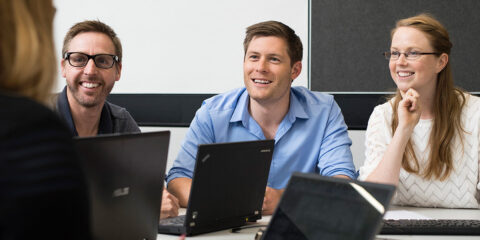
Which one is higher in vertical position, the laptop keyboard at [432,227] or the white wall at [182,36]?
the white wall at [182,36]

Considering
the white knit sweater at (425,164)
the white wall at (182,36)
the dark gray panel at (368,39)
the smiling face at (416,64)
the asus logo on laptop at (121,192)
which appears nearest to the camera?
the asus logo on laptop at (121,192)

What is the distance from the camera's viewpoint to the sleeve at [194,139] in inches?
94.8

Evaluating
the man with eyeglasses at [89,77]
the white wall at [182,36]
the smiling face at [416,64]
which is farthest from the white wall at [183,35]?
the man with eyeglasses at [89,77]

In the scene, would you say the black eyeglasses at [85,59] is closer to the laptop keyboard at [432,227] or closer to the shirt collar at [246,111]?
the shirt collar at [246,111]

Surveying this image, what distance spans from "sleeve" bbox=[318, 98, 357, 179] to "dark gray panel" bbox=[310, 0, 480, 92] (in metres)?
0.97

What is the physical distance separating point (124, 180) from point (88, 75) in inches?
43.4

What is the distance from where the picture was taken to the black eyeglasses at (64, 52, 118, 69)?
237cm

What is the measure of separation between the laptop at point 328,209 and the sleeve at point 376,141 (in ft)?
3.61

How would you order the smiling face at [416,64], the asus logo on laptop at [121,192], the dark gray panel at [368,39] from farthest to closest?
the dark gray panel at [368,39], the smiling face at [416,64], the asus logo on laptop at [121,192]

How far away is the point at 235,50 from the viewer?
3.74 meters

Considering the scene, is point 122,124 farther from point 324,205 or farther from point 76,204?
point 76,204

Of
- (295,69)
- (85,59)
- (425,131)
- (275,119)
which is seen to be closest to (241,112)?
(275,119)

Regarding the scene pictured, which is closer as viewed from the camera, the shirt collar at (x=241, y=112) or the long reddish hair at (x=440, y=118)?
the long reddish hair at (x=440, y=118)

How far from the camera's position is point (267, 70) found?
2588 millimetres
